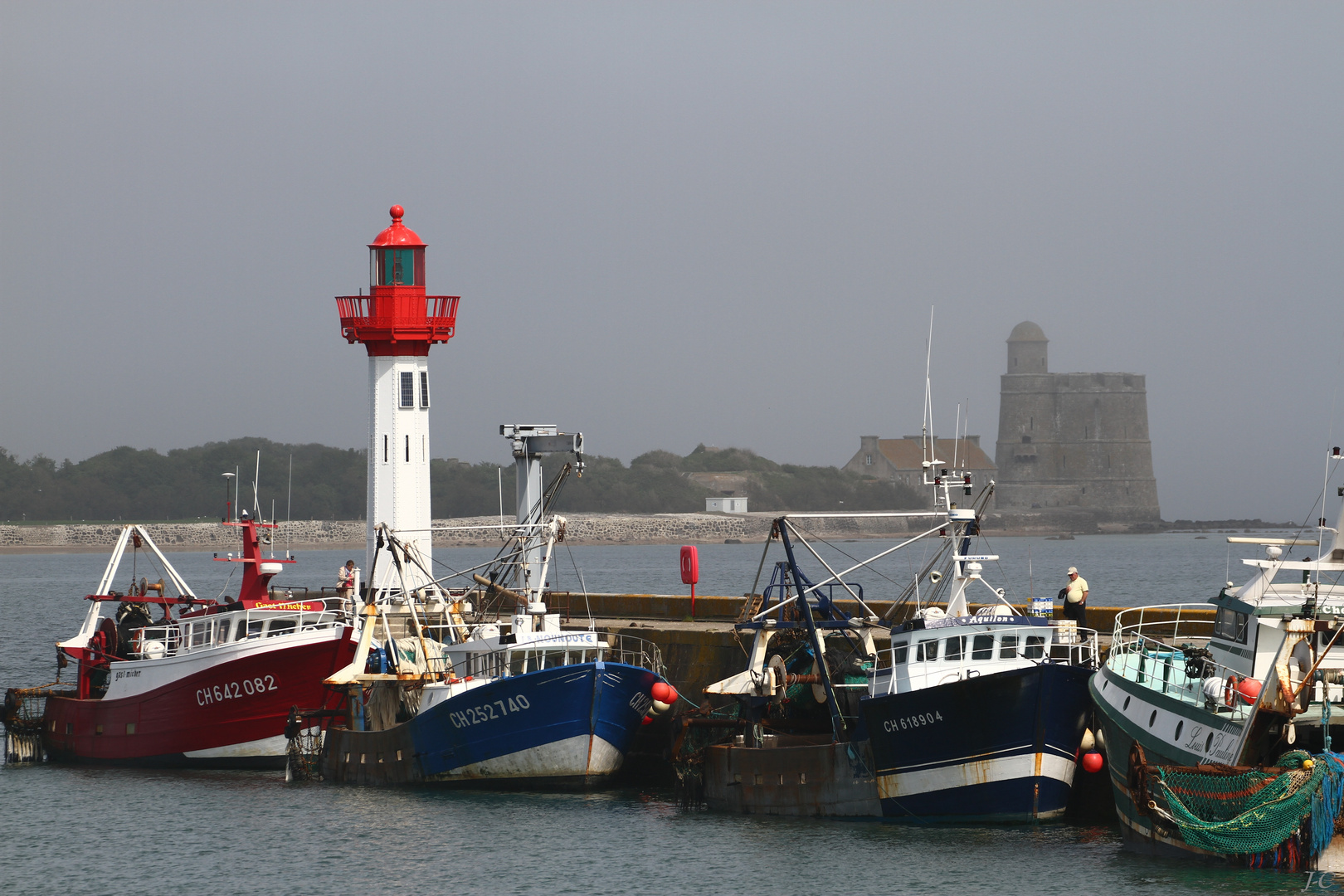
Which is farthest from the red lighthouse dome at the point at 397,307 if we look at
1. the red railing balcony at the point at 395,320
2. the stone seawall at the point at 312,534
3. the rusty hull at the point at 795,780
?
the stone seawall at the point at 312,534

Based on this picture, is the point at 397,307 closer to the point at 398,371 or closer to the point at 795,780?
the point at 398,371

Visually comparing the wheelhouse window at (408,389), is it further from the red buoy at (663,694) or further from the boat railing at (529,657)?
the red buoy at (663,694)

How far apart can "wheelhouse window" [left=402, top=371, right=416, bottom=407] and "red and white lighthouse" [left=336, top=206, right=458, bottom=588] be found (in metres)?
0.02

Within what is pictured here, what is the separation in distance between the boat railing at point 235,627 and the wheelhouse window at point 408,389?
6.67 meters

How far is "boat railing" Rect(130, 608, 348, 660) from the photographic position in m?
34.5

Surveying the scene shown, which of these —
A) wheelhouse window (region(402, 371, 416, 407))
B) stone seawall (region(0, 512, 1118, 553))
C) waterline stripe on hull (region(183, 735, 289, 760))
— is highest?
wheelhouse window (region(402, 371, 416, 407))

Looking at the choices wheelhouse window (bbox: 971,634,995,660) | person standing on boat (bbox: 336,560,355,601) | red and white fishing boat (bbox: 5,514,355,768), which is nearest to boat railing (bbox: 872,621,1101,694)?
wheelhouse window (bbox: 971,634,995,660)

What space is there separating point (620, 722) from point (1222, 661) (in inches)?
418

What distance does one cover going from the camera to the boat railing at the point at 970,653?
26.5m

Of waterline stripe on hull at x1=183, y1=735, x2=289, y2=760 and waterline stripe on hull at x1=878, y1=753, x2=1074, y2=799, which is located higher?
waterline stripe on hull at x1=878, y1=753, x2=1074, y2=799

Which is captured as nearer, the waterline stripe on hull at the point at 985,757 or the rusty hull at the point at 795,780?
the waterline stripe on hull at the point at 985,757

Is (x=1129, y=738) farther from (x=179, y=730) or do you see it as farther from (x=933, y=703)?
(x=179, y=730)

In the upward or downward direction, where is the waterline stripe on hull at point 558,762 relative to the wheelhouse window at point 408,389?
downward

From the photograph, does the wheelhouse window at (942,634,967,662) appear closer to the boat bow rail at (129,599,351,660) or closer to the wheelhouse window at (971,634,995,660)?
the wheelhouse window at (971,634,995,660)
